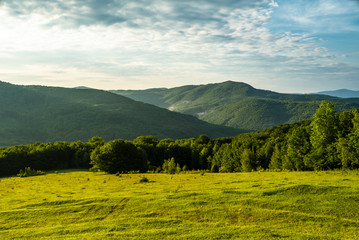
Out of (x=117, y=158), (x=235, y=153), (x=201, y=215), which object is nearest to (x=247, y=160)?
(x=235, y=153)

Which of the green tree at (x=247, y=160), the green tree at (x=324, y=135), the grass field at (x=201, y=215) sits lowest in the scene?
the green tree at (x=247, y=160)

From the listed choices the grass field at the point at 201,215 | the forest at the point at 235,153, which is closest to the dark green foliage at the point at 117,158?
the forest at the point at 235,153

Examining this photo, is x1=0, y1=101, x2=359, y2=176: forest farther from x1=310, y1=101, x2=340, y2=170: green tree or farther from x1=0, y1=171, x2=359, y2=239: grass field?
x1=0, y1=171, x2=359, y2=239: grass field

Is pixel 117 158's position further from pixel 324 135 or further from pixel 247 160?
pixel 324 135

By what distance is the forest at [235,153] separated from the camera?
51.5 meters

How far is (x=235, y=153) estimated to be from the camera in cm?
8656

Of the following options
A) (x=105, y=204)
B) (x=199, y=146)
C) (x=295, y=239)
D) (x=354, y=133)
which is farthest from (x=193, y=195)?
(x=199, y=146)

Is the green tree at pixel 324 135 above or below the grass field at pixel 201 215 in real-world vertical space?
above

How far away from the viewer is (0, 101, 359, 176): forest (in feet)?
169

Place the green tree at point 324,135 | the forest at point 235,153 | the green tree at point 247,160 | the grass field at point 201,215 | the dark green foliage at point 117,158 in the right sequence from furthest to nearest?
the green tree at point 247,160, the dark green foliage at point 117,158, the green tree at point 324,135, the forest at point 235,153, the grass field at point 201,215

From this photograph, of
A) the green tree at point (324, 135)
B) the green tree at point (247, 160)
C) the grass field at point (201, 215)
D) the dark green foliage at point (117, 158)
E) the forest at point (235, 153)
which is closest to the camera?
the grass field at point (201, 215)

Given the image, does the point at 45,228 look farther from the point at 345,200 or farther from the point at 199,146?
the point at 199,146

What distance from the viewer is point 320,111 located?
53219 mm

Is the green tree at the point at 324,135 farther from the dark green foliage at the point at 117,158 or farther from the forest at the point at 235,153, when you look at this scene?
the dark green foliage at the point at 117,158
